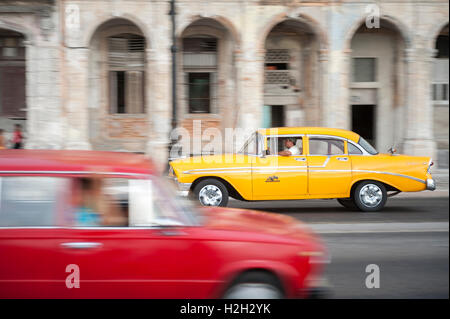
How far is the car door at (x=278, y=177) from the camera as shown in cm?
1138

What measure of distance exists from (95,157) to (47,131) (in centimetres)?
1479

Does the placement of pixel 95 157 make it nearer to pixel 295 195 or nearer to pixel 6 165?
pixel 6 165

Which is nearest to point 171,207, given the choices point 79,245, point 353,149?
point 79,245

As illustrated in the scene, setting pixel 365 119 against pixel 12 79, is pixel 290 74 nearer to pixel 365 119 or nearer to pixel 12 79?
pixel 365 119

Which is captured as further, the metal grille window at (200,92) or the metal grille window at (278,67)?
the metal grille window at (278,67)

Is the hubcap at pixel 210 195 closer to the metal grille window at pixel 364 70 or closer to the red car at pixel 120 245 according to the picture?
the red car at pixel 120 245

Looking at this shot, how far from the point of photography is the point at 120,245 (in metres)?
4.51

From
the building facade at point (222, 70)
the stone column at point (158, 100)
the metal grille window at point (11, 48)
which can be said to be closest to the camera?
the building facade at point (222, 70)

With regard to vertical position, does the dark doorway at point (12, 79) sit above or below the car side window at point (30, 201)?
above

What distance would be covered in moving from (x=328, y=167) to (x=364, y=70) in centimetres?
1156

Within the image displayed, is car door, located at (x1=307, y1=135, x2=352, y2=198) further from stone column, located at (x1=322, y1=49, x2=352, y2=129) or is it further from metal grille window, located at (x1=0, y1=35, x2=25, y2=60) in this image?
metal grille window, located at (x1=0, y1=35, x2=25, y2=60)

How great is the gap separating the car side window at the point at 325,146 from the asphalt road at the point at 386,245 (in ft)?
4.32

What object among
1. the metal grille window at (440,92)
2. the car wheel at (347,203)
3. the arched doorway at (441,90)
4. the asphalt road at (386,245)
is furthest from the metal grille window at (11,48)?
the metal grille window at (440,92)
